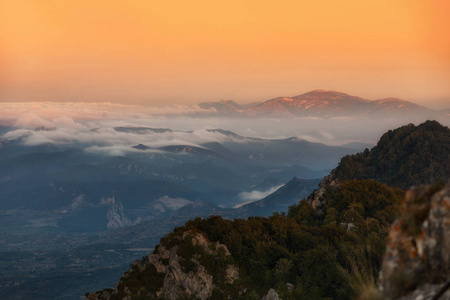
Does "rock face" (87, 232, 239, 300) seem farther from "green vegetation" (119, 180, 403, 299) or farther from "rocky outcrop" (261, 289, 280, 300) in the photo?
"rocky outcrop" (261, 289, 280, 300)

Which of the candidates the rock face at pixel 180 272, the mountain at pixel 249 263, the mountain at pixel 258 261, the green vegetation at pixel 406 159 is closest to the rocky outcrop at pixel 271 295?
the mountain at pixel 258 261

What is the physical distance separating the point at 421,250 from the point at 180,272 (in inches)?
1341

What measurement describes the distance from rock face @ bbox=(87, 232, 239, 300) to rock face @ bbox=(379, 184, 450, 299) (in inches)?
1245

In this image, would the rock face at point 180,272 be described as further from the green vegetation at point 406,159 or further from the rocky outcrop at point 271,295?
the green vegetation at point 406,159

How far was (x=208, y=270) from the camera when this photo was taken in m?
43.2

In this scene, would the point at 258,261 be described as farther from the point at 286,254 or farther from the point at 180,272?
the point at 180,272

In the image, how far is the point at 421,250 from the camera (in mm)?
10812

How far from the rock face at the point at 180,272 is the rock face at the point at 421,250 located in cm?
3163

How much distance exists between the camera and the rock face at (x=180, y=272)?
4191cm

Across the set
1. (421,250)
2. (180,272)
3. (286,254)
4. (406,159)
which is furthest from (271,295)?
(406,159)

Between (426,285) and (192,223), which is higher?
(426,285)

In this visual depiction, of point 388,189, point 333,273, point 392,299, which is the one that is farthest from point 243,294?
point 388,189

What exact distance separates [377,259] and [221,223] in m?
19.8

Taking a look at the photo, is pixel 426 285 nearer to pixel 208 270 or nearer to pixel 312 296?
pixel 312 296
